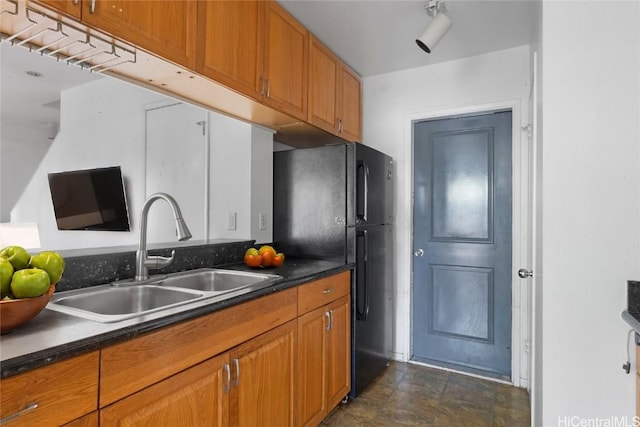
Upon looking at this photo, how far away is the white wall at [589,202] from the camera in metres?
1.23

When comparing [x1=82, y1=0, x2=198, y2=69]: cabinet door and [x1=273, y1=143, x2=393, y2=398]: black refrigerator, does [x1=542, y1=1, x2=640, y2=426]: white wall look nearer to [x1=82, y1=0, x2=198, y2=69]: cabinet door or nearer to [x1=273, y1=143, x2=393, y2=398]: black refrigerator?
[x1=273, y1=143, x2=393, y2=398]: black refrigerator

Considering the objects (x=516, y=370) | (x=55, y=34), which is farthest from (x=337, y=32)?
(x=516, y=370)

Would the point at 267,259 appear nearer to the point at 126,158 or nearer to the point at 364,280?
the point at 364,280

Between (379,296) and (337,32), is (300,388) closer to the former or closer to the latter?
(379,296)

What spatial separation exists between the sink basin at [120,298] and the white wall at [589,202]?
1363mm

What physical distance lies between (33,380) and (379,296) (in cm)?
219

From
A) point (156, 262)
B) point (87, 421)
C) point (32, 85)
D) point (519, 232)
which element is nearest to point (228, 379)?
Result: point (87, 421)

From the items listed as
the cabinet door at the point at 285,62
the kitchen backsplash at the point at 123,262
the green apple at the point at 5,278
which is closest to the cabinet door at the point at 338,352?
the kitchen backsplash at the point at 123,262

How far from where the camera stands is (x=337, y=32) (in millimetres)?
2334

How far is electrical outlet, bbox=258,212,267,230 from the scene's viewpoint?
2340mm

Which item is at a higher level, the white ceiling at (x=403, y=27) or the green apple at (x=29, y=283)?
the white ceiling at (x=403, y=27)

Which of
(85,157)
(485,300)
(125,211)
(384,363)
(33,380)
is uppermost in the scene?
(85,157)

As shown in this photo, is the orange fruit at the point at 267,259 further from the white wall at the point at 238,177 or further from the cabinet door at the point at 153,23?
the cabinet door at the point at 153,23

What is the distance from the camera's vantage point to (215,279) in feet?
5.96
